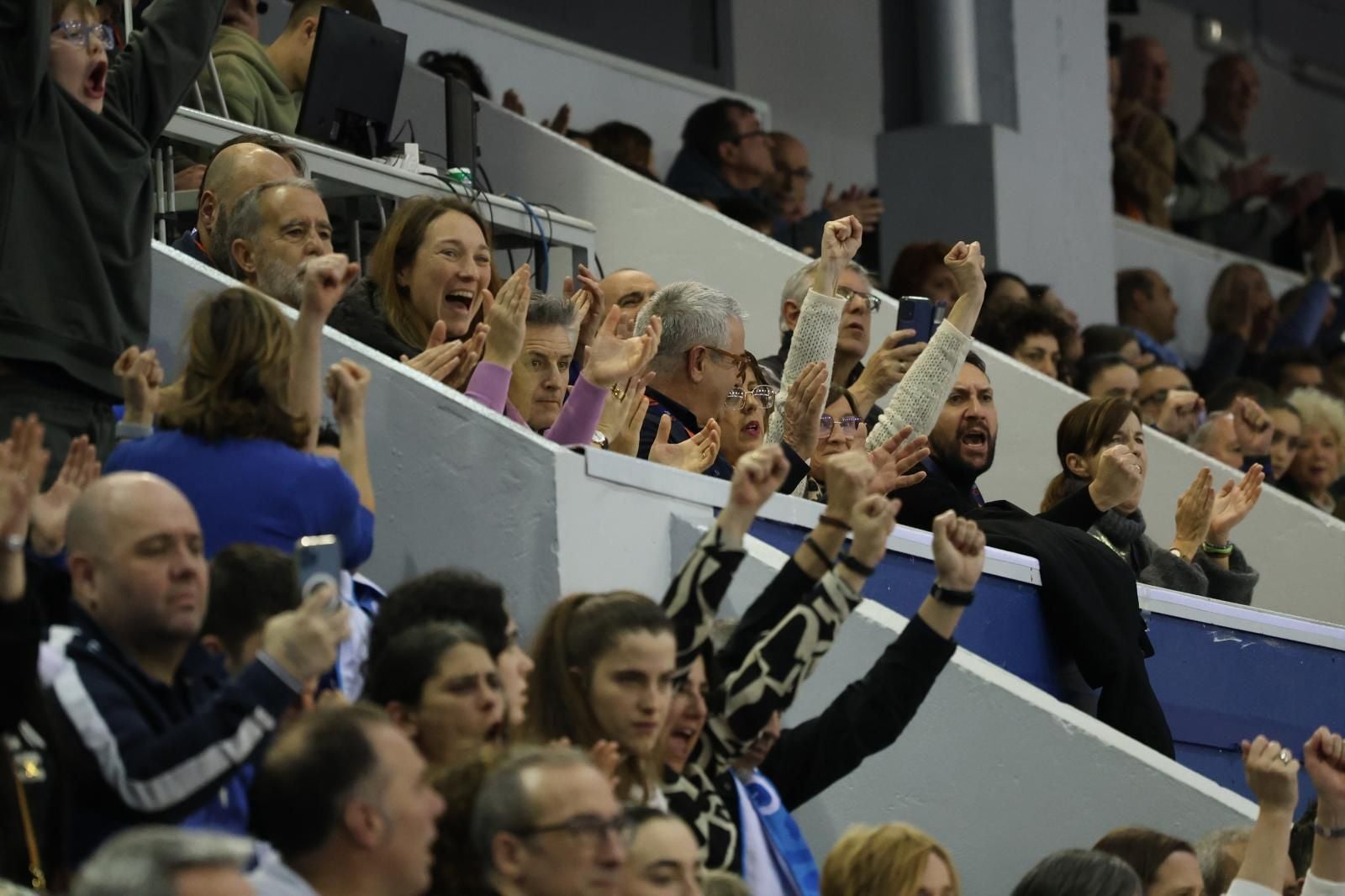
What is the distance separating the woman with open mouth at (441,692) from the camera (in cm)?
322

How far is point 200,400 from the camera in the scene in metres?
3.69

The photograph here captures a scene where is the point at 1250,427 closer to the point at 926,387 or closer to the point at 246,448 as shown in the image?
the point at 926,387

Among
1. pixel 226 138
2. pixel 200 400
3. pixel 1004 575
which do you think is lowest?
pixel 1004 575

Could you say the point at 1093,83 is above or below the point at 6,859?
above

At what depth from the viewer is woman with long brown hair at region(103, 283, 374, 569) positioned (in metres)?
3.62

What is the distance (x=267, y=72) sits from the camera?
648cm

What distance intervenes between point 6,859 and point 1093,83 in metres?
7.44

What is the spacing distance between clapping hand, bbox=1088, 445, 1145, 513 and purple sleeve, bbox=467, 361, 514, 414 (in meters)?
1.49

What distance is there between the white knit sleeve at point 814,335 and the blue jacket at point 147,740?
2502mm

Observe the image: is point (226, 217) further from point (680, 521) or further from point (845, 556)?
point (845, 556)

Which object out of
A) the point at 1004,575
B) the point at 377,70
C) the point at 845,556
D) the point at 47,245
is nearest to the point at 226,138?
the point at 377,70

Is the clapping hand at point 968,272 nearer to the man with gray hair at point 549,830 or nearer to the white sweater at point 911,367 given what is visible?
the white sweater at point 911,367

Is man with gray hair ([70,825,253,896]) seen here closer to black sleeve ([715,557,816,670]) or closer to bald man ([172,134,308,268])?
black sleeve ([715,557,816,670])

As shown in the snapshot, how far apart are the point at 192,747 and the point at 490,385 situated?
1.76 metres
